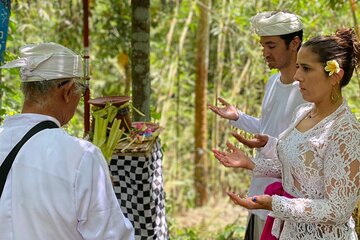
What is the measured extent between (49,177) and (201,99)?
22.1 ft

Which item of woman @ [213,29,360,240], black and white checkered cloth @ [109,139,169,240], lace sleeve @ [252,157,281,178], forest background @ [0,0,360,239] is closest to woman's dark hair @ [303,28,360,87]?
woman @ [213,29,360,240]

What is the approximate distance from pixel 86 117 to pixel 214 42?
7259 millimetres

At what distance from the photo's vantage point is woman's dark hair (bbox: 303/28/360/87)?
1981 mm

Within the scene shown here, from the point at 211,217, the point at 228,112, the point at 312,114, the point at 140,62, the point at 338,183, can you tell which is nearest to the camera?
the point at 338,183

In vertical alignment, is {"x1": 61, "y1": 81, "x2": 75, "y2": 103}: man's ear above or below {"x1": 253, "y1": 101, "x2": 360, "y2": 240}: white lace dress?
above

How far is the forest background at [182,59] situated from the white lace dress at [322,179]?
3.88 metres

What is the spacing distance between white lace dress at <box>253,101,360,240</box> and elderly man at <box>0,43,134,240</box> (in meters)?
0.75

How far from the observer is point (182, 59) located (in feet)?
33.6

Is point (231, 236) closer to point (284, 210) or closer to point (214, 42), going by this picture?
point (284, 210)

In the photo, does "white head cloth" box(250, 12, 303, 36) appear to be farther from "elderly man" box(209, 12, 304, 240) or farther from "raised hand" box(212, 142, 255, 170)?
"raised hand" box(212, 142, 255, 170)

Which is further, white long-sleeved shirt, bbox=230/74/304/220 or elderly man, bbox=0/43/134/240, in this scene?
white long-sleeved shirt, bbox=230/74/304/220

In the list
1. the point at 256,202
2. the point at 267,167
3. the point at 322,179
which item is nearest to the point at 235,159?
the point at 267,167

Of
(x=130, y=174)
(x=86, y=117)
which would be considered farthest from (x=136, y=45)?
(x=130, y=174)

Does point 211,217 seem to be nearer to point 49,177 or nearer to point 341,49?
point 341,49
